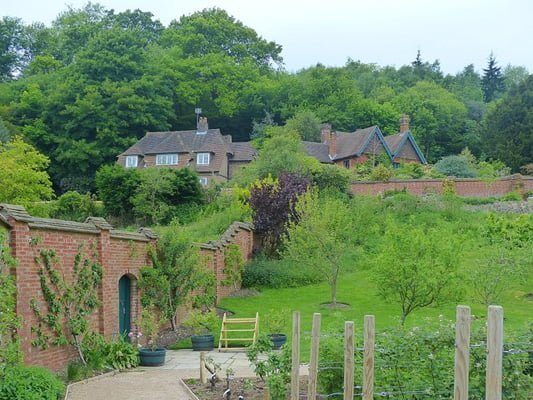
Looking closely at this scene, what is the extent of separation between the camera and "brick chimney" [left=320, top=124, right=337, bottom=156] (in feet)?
179

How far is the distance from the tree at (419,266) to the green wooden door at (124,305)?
6.40 meters

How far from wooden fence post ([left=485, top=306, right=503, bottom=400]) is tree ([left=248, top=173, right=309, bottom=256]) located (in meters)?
23.1

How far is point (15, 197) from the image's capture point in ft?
99.3

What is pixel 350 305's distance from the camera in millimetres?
20922

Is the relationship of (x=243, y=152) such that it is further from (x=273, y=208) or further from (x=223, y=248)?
(x=223, y=248)

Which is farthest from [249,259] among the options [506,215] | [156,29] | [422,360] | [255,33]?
[156,29]

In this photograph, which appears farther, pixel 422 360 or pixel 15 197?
pixel 15 197

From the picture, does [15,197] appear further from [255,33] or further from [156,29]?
[156,29]

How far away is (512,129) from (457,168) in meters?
10.7

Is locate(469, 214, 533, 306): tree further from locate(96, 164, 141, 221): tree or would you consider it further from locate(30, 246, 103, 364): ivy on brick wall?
locate(96, 164, 141, 221): tree

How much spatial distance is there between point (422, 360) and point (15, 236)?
732cm

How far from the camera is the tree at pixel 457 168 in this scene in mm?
43156

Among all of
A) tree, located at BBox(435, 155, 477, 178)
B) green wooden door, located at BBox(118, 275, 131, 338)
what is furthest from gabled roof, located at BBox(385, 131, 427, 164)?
green wooden door, located at BBox(118, 275, 131, 338)

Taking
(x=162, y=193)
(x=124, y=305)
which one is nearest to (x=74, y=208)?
(x=162, y=193)
